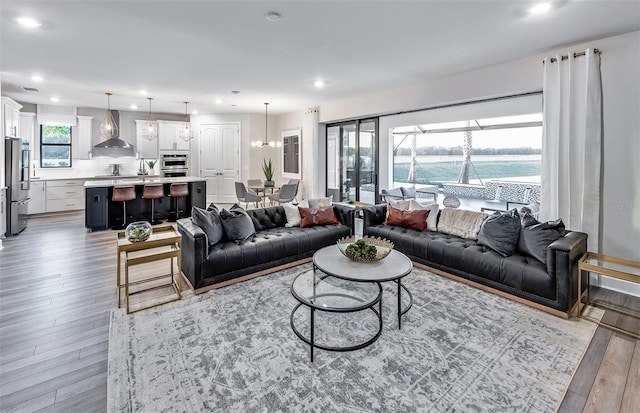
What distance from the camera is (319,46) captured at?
3781 mm

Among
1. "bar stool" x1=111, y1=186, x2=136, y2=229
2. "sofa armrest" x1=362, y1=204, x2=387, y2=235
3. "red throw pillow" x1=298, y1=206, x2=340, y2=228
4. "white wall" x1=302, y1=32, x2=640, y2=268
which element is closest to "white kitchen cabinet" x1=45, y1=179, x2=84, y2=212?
"bar stool" x1=111, y1=186, x2=136, y2=229

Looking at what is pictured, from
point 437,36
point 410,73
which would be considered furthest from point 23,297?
point 410,73

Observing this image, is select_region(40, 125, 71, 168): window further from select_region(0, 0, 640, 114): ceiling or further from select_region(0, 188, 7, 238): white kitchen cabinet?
select_region(0, 188, 7, 238): white kitchen cabinet

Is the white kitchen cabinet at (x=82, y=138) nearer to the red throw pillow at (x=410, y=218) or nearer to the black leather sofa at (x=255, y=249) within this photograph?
the black leather sofa at (x=255, y=249)

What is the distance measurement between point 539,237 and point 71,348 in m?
4.36

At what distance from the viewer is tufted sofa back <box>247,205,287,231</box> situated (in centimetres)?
459

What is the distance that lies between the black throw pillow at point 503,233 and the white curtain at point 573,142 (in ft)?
2.57

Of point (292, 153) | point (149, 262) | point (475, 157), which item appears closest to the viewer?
point (149, 262)

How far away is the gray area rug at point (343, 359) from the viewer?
193 cm

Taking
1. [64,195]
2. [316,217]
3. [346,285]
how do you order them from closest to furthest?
[346,285] < [316,217] < [64,195]

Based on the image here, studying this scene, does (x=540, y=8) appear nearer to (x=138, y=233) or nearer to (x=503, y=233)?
(x=503, y=233)

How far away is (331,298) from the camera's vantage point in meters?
2.78

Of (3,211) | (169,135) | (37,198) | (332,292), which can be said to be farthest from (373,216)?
(37,198)

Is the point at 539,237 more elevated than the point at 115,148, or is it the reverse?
the point at 115,148
